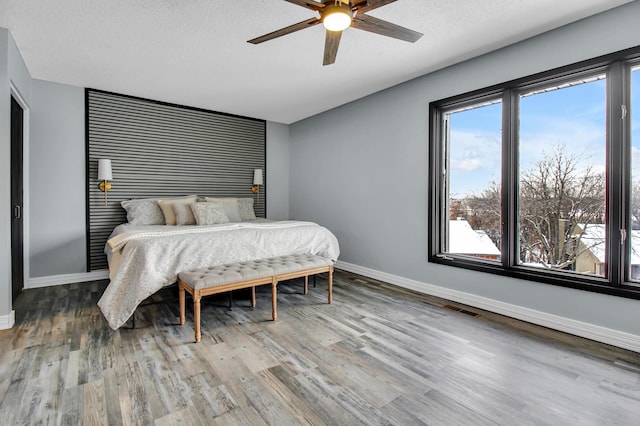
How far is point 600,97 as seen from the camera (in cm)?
255

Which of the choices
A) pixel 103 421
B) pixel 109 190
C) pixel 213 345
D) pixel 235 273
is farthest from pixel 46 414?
pixel 109 190

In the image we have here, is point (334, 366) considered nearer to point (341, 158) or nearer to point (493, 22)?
point (493, 22)

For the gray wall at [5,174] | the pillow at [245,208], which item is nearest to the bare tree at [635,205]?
the pillow at [245,208]

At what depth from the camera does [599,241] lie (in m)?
2.56

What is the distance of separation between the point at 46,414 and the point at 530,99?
422 centimetres

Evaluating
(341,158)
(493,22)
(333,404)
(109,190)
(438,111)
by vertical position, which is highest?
(493,22)

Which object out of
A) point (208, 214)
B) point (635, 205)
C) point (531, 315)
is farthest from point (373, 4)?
point (208, 214)

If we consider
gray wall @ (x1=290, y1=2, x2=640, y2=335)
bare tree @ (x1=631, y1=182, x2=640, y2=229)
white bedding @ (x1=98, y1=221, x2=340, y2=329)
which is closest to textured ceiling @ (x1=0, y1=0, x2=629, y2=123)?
gray wall @ (x1=290, y1=2, x2=640, y2=335)

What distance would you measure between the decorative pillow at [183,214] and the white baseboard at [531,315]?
2.68 m

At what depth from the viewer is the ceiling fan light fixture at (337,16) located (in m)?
1.87

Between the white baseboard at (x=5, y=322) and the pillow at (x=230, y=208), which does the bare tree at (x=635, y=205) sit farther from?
the white baseboard at (x=5, y=322)

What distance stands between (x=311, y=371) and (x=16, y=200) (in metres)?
3.73

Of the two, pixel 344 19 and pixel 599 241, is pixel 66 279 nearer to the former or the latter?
pixel 344 19

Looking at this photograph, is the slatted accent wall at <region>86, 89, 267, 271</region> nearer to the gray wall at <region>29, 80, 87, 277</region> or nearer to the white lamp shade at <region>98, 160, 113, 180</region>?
the gray wall at <region>29, 80, 87, 277</region>
